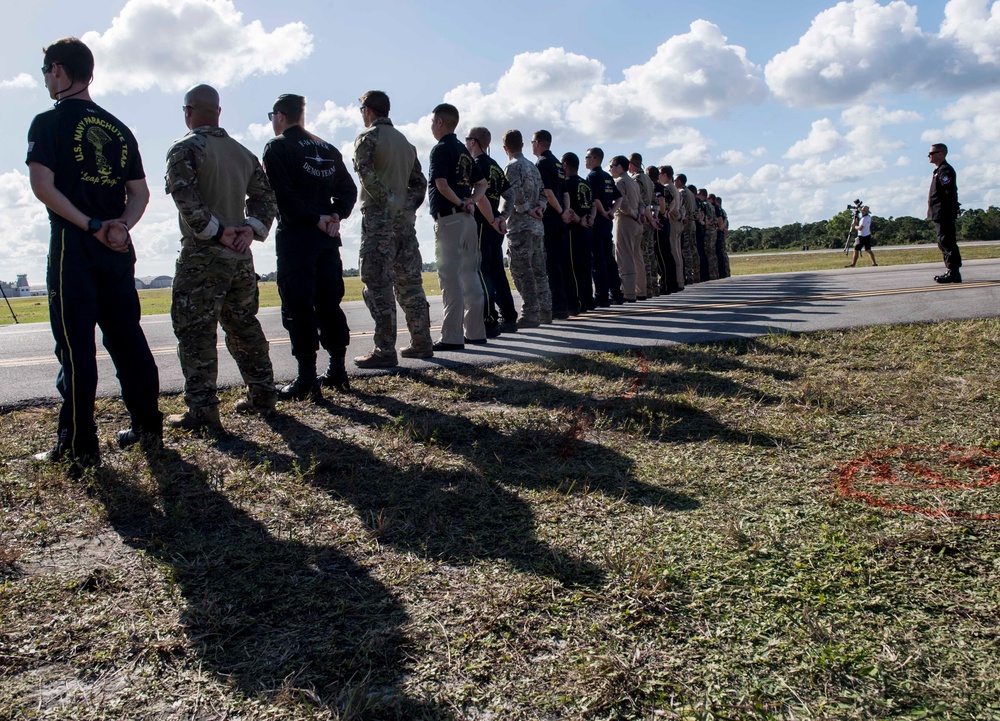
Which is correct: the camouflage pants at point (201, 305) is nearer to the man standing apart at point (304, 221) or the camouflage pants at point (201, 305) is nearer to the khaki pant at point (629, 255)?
the man standing apart at point (304, 221)

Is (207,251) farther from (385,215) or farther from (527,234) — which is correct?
(527,234)

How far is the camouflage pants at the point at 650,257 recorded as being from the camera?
13914 mm

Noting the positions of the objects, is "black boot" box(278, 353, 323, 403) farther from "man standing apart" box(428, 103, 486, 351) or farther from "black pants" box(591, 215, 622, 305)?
"black pants" box(591, 215, 622, 305)

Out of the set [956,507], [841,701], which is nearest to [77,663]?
[841,701]

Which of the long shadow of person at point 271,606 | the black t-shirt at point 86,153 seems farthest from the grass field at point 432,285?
the long shadow of person at point 271,606

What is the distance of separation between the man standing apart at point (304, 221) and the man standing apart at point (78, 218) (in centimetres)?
133

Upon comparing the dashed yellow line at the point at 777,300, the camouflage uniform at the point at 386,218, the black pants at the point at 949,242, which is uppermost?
the camouflage uniform at the point at 386,218

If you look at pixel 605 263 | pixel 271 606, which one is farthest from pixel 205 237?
pixel 605 263

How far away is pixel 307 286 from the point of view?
5617 millimetres

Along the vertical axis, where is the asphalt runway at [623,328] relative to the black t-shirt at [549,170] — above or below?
below

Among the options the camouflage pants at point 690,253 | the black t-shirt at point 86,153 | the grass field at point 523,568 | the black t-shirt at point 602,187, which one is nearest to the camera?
the grass field at point 523,568

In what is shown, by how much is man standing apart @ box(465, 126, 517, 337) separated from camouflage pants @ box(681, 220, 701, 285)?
9592 mm

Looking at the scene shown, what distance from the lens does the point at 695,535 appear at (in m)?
2.99

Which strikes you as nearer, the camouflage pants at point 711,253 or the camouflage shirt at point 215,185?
the camouflage shirt at point 215,185
